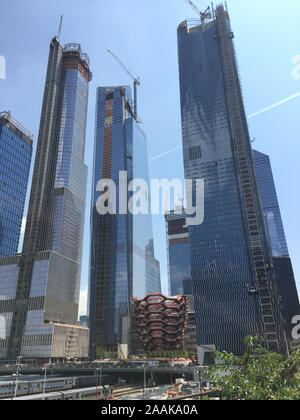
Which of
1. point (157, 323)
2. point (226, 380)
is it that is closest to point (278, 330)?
point (157, 323)

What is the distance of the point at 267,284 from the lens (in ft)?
568

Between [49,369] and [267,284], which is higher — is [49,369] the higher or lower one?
the lower one

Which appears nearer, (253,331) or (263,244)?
(253,331)

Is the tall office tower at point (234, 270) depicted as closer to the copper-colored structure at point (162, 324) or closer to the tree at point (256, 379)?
the copper-colored structure at point (162, 324)

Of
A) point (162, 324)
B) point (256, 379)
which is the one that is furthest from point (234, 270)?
point (256, 379)

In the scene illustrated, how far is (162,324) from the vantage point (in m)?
193

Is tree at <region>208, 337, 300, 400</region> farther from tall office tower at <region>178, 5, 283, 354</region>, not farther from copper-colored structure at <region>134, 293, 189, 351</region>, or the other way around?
copper-colored structure at <region>134, 293, 189, 351</region>

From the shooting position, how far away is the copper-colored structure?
624 feet

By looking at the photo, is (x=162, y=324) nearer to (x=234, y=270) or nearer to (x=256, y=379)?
(x=234, y=270)

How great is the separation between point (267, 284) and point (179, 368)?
263 ft

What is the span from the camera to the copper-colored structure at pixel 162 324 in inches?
7485
